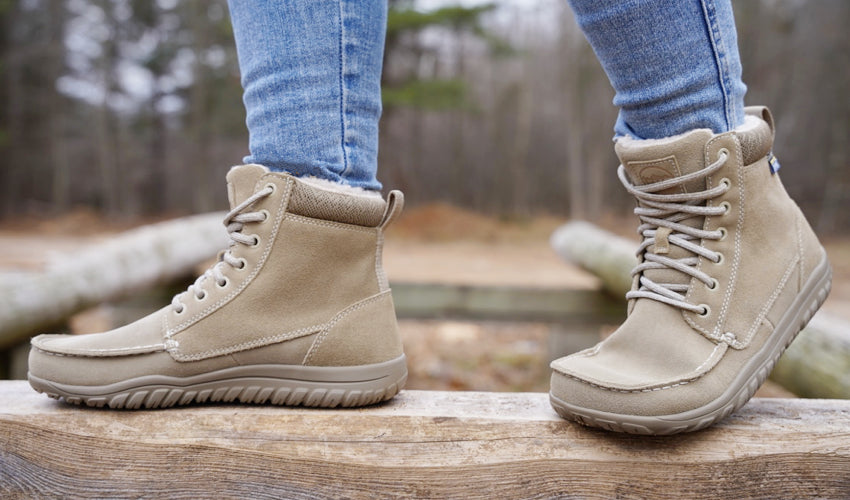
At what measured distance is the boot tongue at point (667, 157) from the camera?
1046 mm

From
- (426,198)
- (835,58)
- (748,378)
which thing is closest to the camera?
(748,378)

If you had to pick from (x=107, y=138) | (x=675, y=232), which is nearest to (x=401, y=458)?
(x=675, y=232)

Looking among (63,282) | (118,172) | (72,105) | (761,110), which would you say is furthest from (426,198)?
(761,110)

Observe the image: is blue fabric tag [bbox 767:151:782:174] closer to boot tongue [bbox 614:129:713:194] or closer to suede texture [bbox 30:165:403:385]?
boot tongue [bbox 614:129:713:194]

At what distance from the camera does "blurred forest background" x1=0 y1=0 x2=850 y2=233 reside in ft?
55.7

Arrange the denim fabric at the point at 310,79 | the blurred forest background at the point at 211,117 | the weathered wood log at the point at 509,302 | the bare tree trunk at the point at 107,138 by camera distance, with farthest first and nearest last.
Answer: the bare tree trunk at the point at 107,138 < the blurred forest background at the point at 211,117 < the weathered wood log at the point at 509,302 < the denim fabric at the point at 310,79

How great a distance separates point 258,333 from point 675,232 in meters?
0.78

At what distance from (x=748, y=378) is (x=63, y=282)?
3.11 m

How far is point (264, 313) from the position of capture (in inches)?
45.3

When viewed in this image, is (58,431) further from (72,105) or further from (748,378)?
(72,105)

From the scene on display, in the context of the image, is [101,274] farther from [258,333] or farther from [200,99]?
[200,99]

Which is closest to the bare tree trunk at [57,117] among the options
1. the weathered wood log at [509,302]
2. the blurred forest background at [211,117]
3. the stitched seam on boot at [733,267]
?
the blurred forest background at [211,117]

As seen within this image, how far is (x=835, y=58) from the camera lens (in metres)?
13.6

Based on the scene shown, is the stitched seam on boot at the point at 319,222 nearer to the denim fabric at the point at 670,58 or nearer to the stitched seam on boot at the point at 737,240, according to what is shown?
the denim fabric at the point at 670,58
